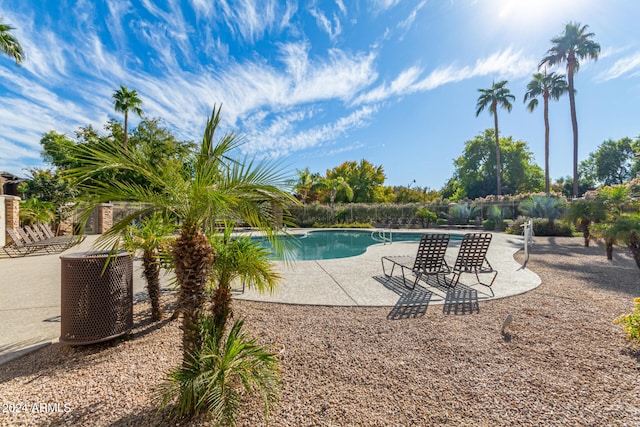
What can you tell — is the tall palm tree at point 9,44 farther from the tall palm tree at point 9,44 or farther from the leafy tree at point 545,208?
the leafy tree at point 545,208

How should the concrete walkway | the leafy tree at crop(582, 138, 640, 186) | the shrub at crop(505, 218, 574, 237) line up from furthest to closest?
the leafy tree at crop(582, 138, 640, 186) → the shrub at crop(505, 218, 574, 237) → the concrete walkway

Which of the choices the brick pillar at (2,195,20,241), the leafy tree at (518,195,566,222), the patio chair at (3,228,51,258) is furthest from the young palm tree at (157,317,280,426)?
the leafy tree at (518,195,566,222)

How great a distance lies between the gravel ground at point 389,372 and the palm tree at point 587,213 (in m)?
9.18

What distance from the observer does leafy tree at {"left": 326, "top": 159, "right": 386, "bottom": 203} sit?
32031mm

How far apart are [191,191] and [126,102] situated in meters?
22.8

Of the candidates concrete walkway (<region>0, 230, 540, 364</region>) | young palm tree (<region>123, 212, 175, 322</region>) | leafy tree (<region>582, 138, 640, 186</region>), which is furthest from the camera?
leafy tree (<region>582, 138, 640, 186</region>)

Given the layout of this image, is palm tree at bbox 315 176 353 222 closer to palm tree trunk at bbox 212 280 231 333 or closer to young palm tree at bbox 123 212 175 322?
young palm tree at bbox 123 212 175 322

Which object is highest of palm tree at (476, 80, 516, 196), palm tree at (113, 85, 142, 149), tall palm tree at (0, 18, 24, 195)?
palm tree at (476, 80, 516, 196)

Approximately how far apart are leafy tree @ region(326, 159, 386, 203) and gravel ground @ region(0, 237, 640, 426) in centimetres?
2820

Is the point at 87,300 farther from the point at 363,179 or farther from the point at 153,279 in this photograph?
the point at 363,179

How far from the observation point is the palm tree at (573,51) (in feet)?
65.9

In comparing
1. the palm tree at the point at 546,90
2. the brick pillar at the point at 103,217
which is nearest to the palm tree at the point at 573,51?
the palm tree at the point at 546,90

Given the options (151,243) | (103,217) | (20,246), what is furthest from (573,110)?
(103,217)

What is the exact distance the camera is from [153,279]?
3451mm
